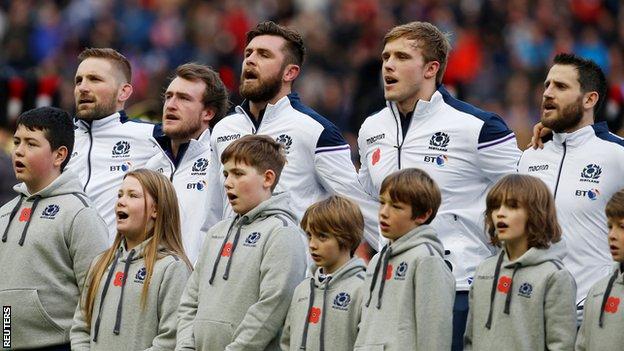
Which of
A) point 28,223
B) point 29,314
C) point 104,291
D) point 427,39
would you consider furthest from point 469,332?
point 28,223

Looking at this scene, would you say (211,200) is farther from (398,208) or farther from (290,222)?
(398,208)

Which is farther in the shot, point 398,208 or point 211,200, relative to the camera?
point 211,200

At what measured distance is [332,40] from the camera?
21469 mm

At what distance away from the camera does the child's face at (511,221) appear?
8391 mm

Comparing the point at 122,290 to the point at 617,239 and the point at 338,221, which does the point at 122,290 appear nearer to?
the point at 338,221

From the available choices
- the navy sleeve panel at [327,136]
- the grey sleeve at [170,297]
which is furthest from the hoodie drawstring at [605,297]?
the grey sleeve at [170,297]

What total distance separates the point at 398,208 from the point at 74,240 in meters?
2.23

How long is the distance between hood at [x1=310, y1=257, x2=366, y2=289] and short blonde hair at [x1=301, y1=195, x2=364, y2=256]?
0.30 feet

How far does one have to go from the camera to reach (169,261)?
9.35 metres

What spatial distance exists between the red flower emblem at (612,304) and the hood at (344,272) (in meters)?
1.42

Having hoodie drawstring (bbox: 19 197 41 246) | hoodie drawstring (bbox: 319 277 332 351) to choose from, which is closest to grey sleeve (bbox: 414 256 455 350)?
hoodie drawstring (bbox: 319 277 332 351)

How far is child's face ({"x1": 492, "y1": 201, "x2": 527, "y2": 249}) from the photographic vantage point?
8.39 metres

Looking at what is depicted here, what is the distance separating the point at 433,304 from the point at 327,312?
69 cm

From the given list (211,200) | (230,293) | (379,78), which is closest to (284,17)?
(379,78)
